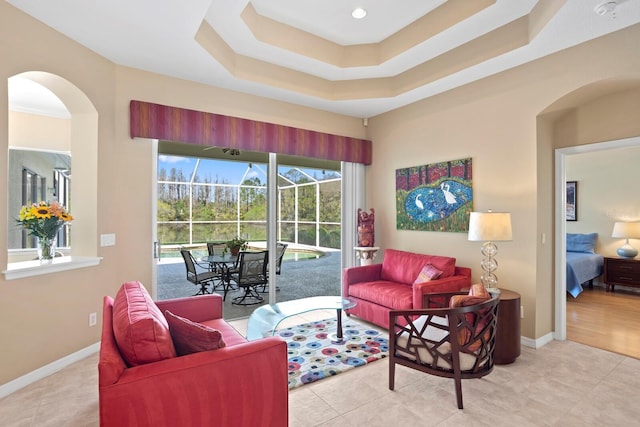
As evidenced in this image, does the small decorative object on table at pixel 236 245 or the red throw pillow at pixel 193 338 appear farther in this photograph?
the small decorative object on table at pixel 236 245

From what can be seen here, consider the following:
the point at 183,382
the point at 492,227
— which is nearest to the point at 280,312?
the point at 183,382


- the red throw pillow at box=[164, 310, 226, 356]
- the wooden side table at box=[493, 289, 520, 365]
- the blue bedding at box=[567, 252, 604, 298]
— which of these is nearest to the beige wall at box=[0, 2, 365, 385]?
the red throw pillow at box=[164, 310, 226, 356]

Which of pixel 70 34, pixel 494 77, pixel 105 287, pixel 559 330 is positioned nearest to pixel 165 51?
pixel 70 34

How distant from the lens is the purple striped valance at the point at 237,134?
368cm

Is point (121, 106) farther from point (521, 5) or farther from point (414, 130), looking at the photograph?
point (521, 5)

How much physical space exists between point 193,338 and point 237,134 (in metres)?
3.03

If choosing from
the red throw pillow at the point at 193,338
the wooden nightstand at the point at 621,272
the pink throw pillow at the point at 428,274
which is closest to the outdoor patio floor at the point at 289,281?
the pink throw pillow at the point at 428,274

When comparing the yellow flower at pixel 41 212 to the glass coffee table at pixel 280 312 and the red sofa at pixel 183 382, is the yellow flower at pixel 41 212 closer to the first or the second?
the red sofa at pixel 183 382

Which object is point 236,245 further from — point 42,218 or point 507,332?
point 507,332

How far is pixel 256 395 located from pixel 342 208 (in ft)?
12.9

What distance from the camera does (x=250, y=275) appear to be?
457cm

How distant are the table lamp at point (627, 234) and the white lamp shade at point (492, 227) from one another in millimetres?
4208

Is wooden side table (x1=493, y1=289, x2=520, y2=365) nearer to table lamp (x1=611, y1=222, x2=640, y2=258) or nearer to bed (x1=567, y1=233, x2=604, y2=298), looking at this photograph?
bed (x1=567, y1=233, x2=604, y2=298)

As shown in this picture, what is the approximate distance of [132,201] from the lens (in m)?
3.68
